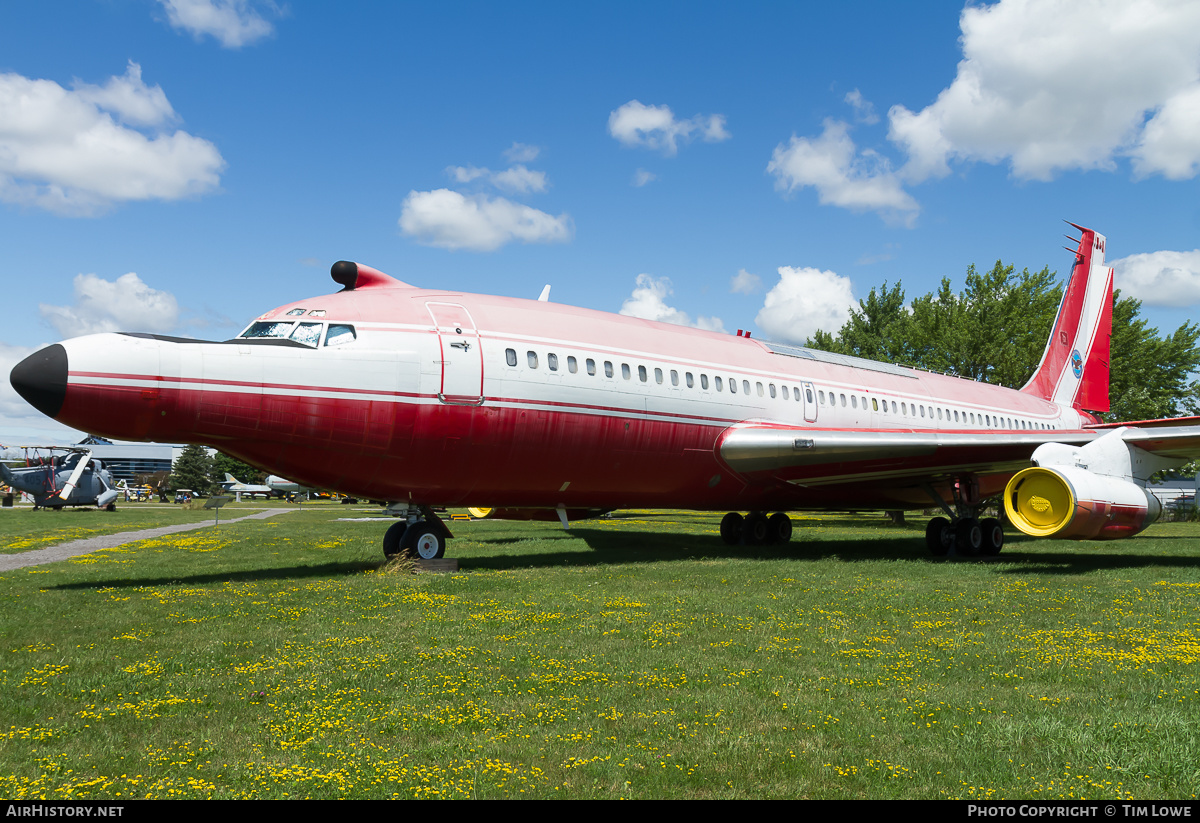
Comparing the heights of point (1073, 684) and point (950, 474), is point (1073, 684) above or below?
below

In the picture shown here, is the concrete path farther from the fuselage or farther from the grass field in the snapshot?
the fuselage

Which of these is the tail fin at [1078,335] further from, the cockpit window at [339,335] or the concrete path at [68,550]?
the concrete path at [68,550]

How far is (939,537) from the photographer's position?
17109 millimetres

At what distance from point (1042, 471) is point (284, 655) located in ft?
38.8

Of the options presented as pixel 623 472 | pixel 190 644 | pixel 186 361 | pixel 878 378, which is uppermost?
pixel 878 378

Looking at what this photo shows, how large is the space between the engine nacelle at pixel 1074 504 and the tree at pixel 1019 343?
973 inches

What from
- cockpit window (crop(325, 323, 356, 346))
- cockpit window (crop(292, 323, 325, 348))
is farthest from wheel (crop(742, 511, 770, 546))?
cockpit window (crop(292, 323, 325, 348))

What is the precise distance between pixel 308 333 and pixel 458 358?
2076mm

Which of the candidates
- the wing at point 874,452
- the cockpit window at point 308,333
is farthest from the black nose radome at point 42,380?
the wing at point 874,452
